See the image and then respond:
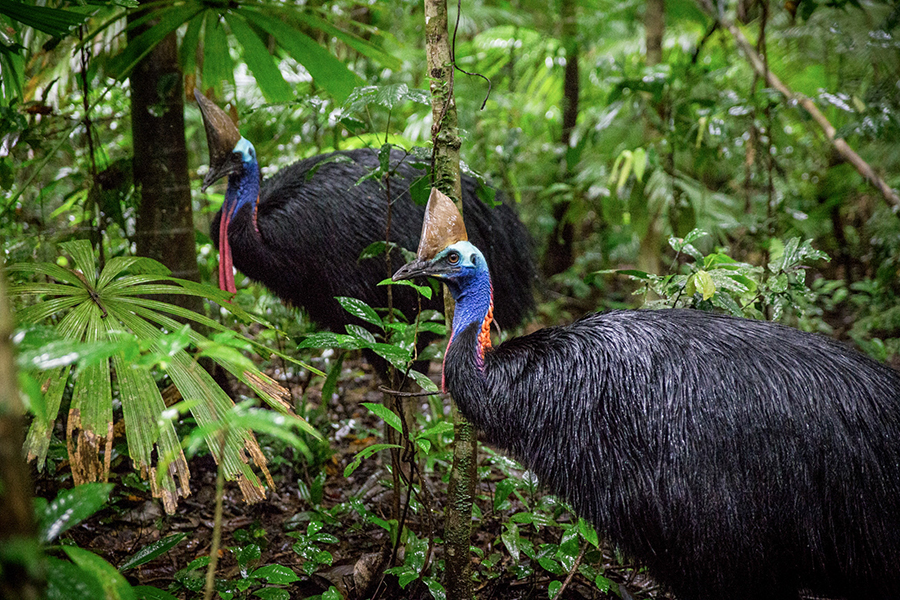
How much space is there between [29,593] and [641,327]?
156cm

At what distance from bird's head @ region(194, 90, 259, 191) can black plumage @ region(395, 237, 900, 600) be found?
147 cm

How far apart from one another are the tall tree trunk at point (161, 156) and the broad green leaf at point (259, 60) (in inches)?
11.1

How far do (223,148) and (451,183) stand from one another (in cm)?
137

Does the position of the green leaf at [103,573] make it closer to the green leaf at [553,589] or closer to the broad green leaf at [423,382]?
the broad green leaf at [423,382]

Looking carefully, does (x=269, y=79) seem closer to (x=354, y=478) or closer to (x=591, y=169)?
(x=354, y=478)

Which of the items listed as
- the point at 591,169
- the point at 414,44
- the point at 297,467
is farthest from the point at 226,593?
the point at 414,44

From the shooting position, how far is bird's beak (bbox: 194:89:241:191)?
2893mm

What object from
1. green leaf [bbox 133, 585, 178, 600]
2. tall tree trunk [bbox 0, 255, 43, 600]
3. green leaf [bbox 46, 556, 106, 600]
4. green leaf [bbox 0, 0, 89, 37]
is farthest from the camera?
green leaf [bbox 0, 0, 89, 37]

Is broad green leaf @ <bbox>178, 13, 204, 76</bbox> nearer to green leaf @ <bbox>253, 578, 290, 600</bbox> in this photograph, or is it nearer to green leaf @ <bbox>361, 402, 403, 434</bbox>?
Result: green leaf @ <bbox>361, 402, 403, 434</bbox>

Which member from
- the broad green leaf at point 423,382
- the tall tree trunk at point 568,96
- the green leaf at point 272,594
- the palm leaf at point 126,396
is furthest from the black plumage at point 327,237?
the tall tree trunk at point 568,96

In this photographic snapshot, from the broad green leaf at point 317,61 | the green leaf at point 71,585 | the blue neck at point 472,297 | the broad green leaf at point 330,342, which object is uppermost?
the broad green leaf at point 317,61

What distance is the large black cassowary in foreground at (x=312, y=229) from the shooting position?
2.94 meters

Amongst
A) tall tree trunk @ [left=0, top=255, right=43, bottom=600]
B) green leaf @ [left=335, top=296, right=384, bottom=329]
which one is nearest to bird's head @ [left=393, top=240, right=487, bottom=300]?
green leaf @ [left=335, top=296, right=384, bottom=329]

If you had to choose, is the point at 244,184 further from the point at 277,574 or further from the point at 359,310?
the point at 277,574
